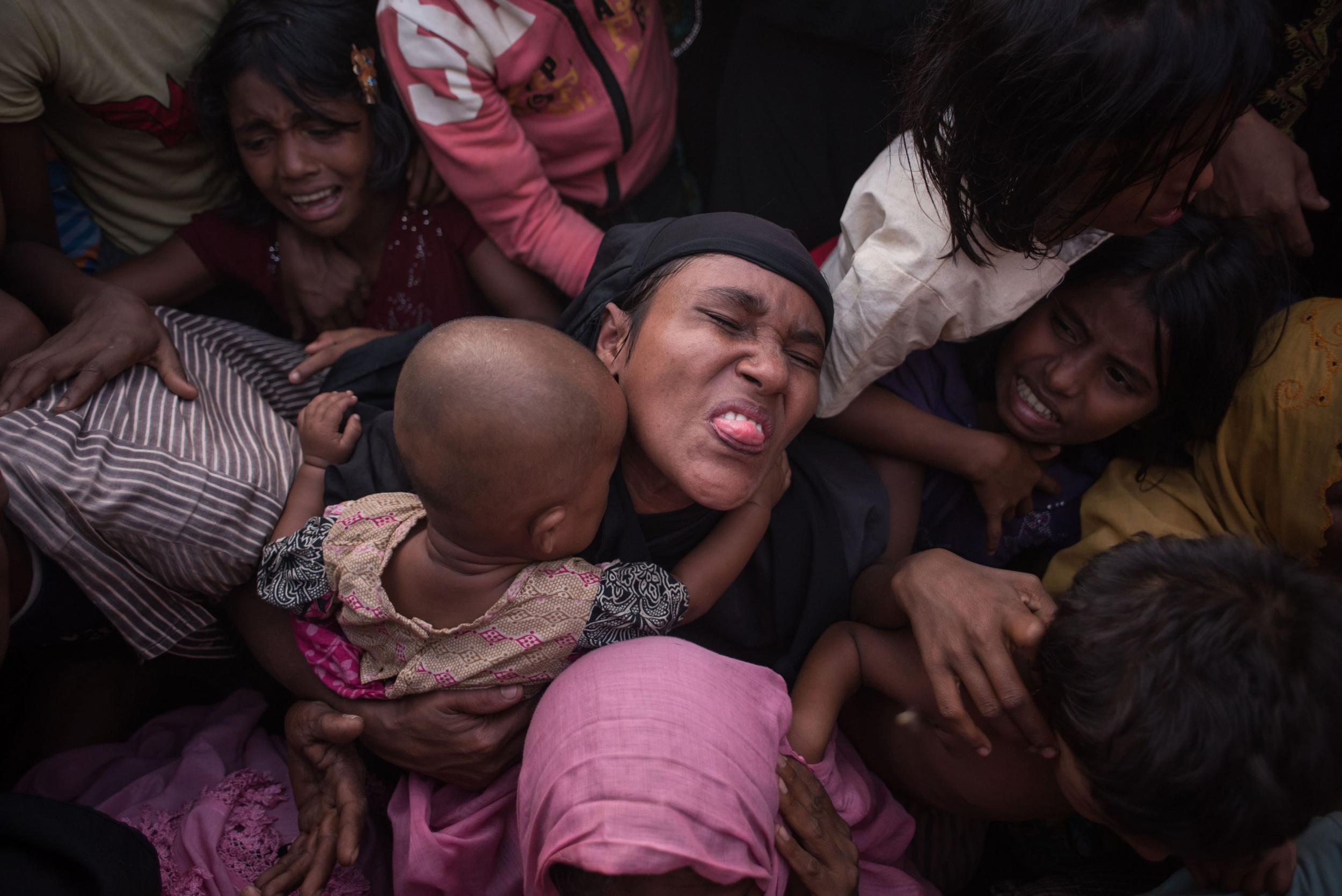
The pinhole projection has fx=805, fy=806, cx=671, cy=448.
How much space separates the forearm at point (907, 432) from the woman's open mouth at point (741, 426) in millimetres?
613

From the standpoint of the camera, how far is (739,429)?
156 centimetres

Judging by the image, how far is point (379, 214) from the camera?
8.46 ft

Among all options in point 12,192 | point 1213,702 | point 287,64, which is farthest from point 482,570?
point 12,192

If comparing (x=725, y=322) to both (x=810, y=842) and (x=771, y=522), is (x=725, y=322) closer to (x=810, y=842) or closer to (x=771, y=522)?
(x=771, y=522)

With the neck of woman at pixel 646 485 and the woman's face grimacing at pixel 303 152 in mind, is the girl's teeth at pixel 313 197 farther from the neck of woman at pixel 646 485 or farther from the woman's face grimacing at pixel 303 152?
the neck of woman at pixel 646 485

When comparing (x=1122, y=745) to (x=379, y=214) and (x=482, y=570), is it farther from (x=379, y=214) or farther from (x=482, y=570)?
(x=379, y=214)

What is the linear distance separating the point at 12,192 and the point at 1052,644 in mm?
2863

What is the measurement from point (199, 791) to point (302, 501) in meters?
0.72

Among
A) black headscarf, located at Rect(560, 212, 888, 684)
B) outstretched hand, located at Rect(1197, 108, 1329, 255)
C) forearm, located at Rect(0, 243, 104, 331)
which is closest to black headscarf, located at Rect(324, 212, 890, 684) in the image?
black headscarf, located at Rect(560, 212, 888, 684)

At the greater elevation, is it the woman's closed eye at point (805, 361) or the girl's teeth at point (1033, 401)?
the woman's closed eye at point (805, 361)

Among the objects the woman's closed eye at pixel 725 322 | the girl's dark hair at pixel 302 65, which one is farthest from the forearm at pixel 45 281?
the woman's closed eye at pixel 725 322

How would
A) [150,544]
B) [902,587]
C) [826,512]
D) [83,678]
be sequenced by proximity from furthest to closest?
[83,678]
[826,512]
[902,587]
[150,544]

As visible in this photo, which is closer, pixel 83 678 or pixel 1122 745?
pixel 1122 745

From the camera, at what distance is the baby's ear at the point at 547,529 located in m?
1.48
